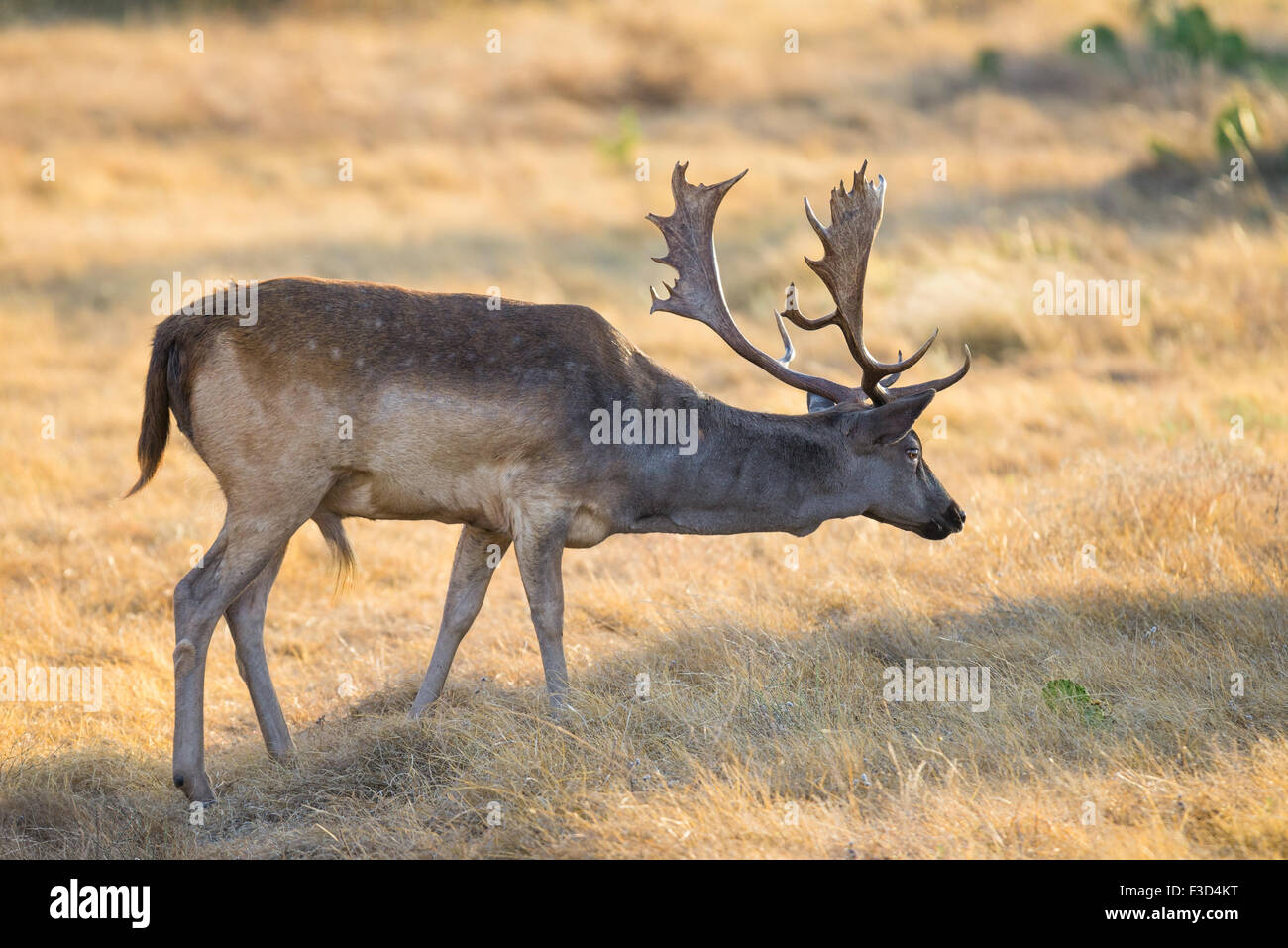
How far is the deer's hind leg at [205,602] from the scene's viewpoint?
5.74 metres

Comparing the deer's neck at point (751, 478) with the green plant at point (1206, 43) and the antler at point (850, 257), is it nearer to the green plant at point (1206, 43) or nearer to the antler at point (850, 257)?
the antler at point (850, 257)

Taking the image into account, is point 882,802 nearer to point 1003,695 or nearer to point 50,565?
point 1003,695

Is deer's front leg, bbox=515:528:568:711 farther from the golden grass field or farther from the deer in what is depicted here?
the golden grass field

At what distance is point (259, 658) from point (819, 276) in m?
3.13

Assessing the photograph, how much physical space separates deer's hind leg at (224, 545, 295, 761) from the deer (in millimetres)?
14

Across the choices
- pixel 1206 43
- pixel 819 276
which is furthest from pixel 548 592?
pixel 1206 43

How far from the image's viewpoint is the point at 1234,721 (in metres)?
5.60

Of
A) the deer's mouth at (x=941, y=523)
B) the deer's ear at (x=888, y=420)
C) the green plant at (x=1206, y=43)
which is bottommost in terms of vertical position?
the deer's mouth at (x=941, y=523)

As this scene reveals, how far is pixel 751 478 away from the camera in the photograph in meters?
6.12

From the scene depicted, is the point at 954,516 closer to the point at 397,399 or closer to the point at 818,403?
the point at 818,403

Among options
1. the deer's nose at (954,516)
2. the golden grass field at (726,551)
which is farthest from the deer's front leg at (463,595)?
the deer's nose at (954,516)

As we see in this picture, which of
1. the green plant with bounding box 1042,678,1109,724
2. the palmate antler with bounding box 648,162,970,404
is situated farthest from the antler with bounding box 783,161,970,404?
the green plant with bounding box 1042,678,1109,724

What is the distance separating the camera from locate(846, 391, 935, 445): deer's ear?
19.9 feet

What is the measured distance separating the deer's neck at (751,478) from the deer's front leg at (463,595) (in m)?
0.87
